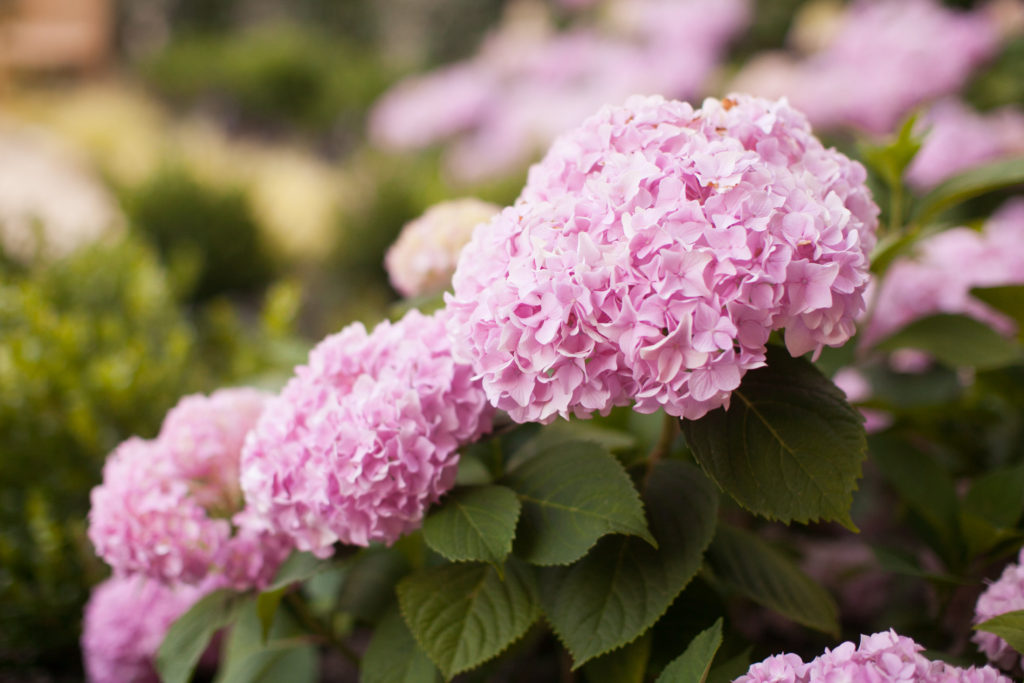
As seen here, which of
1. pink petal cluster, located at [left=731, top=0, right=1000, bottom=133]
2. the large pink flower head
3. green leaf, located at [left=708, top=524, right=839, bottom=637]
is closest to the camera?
the large pink flower head

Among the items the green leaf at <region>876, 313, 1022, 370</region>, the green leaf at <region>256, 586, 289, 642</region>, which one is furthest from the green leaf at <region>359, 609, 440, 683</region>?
the green leaf at <region>876, 313, 1022, 370</region>

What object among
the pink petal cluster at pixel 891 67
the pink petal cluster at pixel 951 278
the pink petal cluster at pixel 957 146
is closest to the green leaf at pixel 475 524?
the pink petal cluster at pixel 951 278

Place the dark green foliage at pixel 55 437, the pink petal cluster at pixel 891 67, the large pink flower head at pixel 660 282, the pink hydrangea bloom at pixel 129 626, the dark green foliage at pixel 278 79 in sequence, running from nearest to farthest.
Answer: the large pink flower head at pixel 660 282 → the pink hydrangea bloom at pixel 129 626 → the dark green foliage at pixel 55 437 → the pink petal cluster at pixel 891 67 → the dark green foliage at pixel 278 79

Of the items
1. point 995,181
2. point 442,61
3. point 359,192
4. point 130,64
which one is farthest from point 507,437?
point 130,64

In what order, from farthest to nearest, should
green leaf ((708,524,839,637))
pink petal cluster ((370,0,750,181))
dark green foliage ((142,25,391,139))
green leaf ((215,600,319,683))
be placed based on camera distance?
1. dark green foliage ((142,25,391,139))
2. pink petal cluster ((370,0,750,181))
3. green leaf ((215,600,319,683))
4. green leaf ((708,524,839,637))

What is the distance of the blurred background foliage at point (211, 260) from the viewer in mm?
1340

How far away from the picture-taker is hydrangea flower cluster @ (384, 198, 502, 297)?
103cm

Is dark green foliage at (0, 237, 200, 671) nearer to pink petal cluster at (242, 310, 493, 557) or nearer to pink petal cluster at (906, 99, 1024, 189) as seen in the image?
pink petal cluster at (242, 310, 493, 557)

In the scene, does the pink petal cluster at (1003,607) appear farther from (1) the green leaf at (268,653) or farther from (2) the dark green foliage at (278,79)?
(2) the dark green foliage at (278,79)

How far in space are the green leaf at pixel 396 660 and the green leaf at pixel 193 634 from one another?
179 millimetres

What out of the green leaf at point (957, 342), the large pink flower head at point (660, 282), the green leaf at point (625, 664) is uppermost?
the large pink flower head at point (660, 282)

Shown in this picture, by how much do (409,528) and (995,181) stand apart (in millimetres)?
772

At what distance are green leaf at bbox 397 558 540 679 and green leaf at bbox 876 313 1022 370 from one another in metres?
0.66

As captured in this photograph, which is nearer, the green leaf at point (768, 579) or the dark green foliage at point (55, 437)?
the green leaf at point (768, 579)
